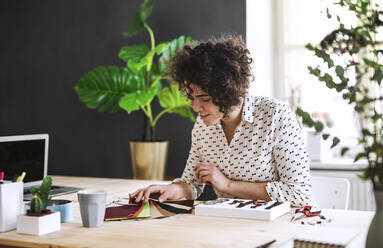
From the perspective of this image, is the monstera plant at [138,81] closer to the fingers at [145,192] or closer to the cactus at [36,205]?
the fingers at [145,192]

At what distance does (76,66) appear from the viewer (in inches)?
157

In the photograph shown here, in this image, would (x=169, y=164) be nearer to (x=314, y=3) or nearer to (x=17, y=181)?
(x=314, y=3)

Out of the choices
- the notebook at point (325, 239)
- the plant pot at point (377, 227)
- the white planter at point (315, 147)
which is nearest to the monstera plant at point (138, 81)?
the white planter at point (315, 147)

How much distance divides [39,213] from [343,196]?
4.40ft

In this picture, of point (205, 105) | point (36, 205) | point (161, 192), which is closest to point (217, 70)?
point (205, 105)

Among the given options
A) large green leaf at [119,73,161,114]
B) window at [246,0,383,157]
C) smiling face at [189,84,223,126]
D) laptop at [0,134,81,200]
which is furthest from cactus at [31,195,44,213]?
→ window at [246,0,383,157]

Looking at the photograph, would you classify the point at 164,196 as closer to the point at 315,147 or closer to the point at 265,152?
the point at 265,152

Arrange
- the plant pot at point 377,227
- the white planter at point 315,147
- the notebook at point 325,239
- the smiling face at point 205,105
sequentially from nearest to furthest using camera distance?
the plant pot at point 377,227 < the notebook at point 325,239 < the smiling face at point 205,105 < the white planter at point 315,147

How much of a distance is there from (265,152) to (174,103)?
1.39 meters

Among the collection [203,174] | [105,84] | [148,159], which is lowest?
[148,159]

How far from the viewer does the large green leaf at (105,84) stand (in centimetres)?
340

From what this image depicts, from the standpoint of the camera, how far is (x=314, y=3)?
3.75m

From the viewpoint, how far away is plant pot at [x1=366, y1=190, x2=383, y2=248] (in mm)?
1051

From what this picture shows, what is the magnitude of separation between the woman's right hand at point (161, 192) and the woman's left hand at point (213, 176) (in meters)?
0.11
